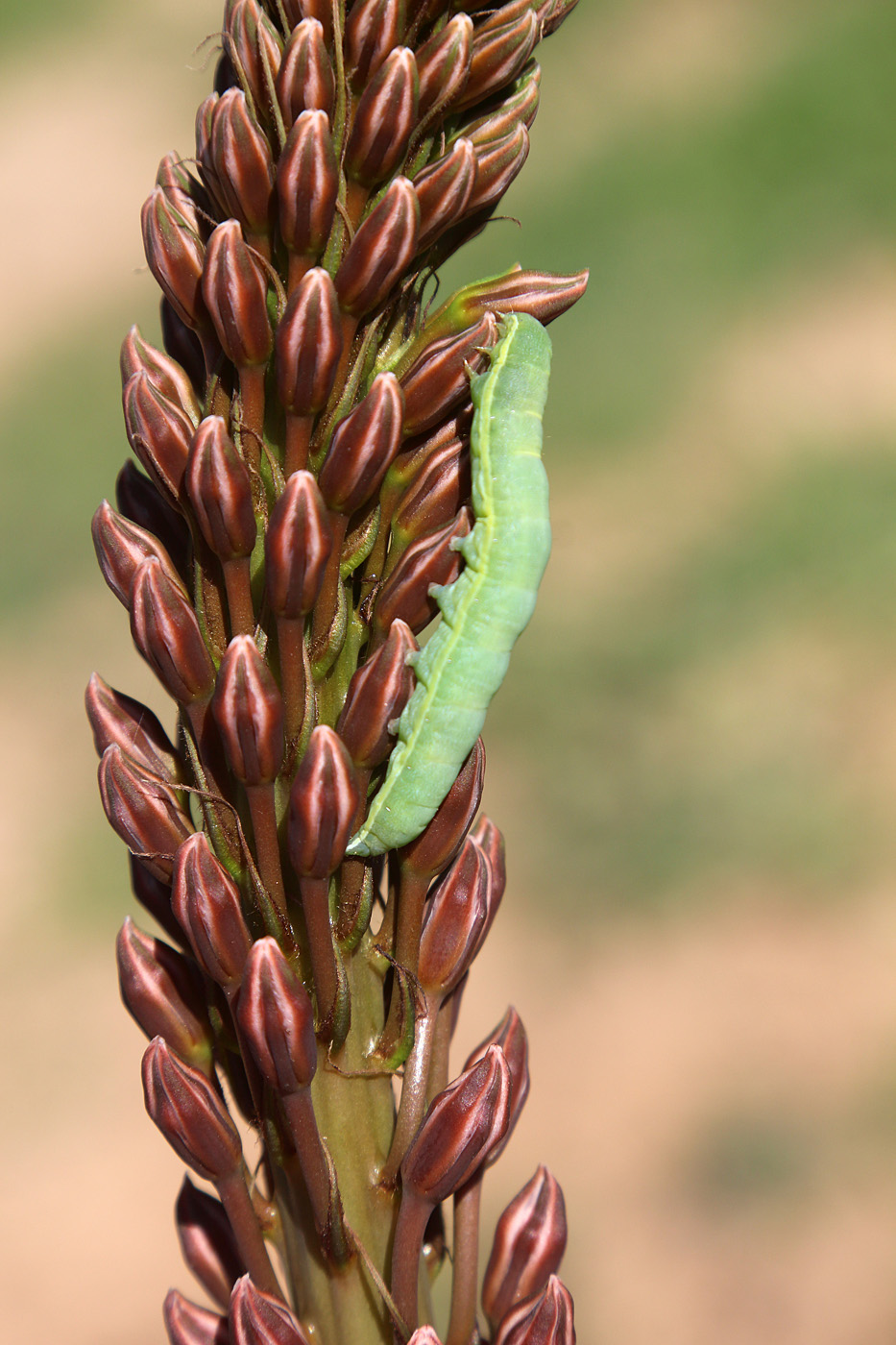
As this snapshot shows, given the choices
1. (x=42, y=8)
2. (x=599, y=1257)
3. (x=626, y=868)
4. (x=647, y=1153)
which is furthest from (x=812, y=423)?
(x=42, y=8)

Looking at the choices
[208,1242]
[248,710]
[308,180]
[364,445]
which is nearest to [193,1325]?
[208,1242]

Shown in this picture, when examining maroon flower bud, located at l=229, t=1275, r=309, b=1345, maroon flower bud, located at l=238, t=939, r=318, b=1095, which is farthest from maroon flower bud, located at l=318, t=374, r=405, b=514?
maroon flower bud, located at l=229, t=1275, r=309, b=1345

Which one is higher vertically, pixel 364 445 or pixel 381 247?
pixel 381 247

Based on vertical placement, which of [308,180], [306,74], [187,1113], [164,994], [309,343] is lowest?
[187,1113]

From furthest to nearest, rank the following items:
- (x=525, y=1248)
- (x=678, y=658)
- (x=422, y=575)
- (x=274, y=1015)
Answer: (x=678, y=658), (x=525, y=1248), (x=422, y=575), (x=274, y=1015)

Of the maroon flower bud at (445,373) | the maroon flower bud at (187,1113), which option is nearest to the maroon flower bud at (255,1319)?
the maroon flower bud at (187,1113)

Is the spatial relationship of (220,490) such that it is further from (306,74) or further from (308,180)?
(306,74)

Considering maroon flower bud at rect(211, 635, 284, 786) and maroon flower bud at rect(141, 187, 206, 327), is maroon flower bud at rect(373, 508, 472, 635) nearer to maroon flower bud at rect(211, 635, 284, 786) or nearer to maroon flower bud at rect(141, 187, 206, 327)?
maroon flower bud at rect(211, 635, 284, 786)
